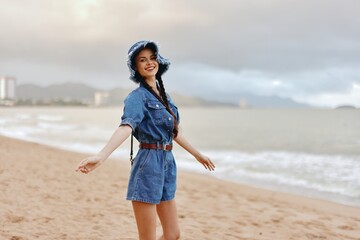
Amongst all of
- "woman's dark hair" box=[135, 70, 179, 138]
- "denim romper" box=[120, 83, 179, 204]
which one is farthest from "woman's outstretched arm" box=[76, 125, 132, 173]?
"woman's dark hair" box=[135, 70, 179, 138]

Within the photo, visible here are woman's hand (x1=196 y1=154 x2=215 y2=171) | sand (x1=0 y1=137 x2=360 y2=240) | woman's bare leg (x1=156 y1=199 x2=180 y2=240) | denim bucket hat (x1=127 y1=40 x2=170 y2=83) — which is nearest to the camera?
denim bucket hat (x1=127 y1=40 x2=170 y2=83)

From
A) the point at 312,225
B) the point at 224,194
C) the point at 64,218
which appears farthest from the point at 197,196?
the point at 64,218

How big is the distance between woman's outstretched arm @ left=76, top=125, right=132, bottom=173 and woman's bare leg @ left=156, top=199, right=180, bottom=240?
671 mm

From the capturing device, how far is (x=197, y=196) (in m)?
8.00

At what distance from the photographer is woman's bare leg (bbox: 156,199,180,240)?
110 inches

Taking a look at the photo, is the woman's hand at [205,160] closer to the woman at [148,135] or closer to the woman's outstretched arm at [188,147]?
the woman's outstretched arm at [188,147]

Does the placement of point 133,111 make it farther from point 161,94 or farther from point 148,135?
point 161,94

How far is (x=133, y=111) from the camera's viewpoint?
2453 mm

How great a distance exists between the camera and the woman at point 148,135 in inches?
99.7

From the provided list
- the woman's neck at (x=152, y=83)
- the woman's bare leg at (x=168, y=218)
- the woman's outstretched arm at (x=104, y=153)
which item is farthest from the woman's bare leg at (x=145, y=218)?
the woman's neck at (x=152, y=83)

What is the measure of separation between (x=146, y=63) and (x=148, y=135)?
50 cm

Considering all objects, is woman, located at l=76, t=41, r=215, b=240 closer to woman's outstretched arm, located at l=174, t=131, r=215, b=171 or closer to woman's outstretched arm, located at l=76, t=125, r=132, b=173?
woman's outstretched arm, located at l=76, t=125, r=132, b=173

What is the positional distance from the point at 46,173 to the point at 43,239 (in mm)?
4812

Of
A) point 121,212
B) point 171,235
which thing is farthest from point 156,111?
point 121,212
